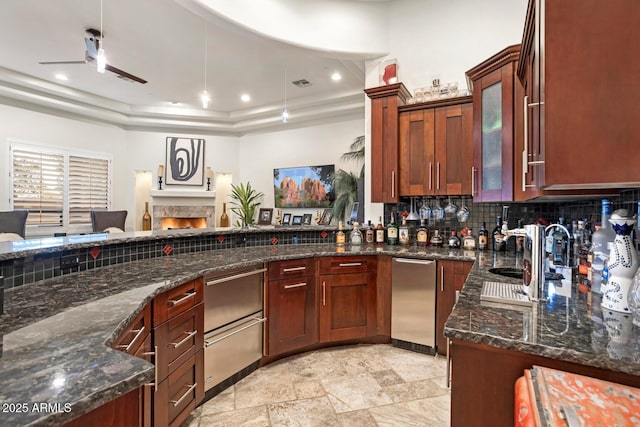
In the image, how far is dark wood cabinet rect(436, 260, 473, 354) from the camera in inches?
99.7

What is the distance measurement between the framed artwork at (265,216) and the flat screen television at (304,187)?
0.76 ft

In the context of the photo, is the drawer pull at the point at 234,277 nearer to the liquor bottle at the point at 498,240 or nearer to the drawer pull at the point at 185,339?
the drawer pull at the point at 185,339

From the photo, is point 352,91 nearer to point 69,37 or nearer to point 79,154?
point 69,37

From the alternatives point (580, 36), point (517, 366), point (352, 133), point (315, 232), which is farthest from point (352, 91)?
point (517, 366)

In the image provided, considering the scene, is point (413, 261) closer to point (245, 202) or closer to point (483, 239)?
point (483, 239)

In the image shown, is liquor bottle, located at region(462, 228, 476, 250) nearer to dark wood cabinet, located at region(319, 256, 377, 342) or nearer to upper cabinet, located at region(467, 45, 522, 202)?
upper cabinet, located at region(467, 45, 522, 202)

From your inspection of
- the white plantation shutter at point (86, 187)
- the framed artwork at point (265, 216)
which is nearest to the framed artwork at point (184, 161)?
the white plantation shutter at point (86, 187)

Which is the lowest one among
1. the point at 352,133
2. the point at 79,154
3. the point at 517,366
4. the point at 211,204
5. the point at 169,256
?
the point at 517,366

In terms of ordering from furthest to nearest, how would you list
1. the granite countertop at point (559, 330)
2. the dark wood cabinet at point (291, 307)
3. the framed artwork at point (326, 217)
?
the framed artwork at point (326, 217) → the dark wood cabinet at point (291, 307) → the granite countertop at point (559, 330)

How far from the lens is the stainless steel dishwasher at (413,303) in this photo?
104 inches

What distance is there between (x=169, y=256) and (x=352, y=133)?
428 centimetres

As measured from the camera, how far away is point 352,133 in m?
5.80

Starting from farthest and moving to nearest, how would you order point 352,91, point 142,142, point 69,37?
point 142,142 < point 352,91 < point 69,37

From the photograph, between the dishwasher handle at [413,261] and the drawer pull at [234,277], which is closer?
the drawer pull at [234,277]
